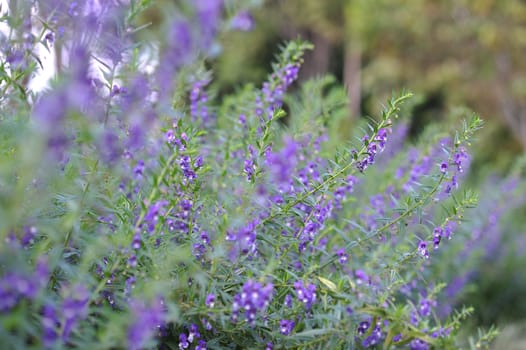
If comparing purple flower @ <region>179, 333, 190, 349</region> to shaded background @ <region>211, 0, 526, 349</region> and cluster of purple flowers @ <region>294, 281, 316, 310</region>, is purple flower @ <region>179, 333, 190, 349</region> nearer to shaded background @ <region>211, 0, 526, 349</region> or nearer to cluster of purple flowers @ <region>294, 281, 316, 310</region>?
cluster of purple flowers @ <region>294, 281, 316, 310</region>

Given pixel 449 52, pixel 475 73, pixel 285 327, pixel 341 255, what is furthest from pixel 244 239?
pixel 449 52

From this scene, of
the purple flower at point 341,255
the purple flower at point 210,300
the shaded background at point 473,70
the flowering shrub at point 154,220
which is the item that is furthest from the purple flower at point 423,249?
the shaded background at point 473,70

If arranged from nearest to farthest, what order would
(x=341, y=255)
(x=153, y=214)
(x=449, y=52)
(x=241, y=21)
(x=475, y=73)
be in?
(x=153, y=214) → (x=341, y=255) → (x=241, y=21) → (x=475, y=73) → (x=449, y=52)

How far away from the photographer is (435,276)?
13.8 feet

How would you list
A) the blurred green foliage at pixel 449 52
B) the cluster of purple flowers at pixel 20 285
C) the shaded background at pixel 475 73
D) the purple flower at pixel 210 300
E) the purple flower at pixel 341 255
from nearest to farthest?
the cluster of purple flowers at pixel 20 285 < the purple flower at pixel 210 300 < the purple flower at pixel 341 255 < the shaded background at pixel 475 73 < the blurred green foliage at pixel 449 52

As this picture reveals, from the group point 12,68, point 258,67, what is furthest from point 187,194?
point 258,67

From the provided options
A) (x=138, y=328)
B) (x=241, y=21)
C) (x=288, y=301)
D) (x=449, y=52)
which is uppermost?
(x=449, y=52)

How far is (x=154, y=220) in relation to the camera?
1783mm

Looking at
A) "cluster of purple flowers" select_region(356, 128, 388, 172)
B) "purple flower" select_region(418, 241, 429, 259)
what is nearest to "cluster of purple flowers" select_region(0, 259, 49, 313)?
"cluster of purple flowers" select_region(356, 128, 388, 172)

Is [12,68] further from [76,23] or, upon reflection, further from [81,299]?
[81,299]

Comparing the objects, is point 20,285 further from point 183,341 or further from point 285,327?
point 285,327

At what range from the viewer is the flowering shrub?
4.89 feet

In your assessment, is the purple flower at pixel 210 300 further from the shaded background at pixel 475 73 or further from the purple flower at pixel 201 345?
the shaded background at pixel 475 73

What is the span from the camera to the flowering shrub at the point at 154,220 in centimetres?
149
